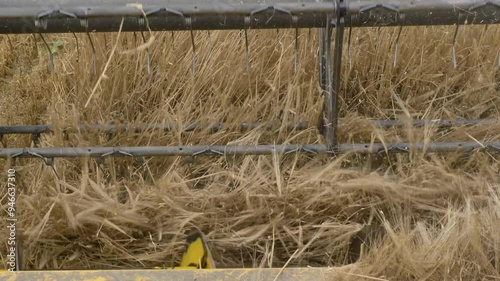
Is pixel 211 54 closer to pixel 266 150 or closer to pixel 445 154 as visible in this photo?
pixel 266 150

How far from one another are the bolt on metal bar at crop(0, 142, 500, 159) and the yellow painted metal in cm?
37

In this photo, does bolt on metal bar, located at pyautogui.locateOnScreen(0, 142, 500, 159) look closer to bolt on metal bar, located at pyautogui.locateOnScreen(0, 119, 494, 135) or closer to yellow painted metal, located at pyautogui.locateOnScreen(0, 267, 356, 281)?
bolt on metal bar, located at pyautogui.locateOnScreen(0, 119, 494, 135)

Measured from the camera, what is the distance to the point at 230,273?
5.66 feet

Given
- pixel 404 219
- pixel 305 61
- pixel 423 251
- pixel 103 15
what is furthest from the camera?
pixel 305 61

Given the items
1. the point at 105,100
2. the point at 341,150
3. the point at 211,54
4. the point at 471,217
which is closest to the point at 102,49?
the point at 105,100

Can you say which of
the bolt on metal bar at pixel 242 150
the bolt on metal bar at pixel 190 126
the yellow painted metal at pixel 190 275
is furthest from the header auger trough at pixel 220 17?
the bolt on metal bar at pixel 190 126

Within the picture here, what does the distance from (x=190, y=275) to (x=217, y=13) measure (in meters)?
0.64

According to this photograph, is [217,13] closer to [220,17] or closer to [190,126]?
[220,17]

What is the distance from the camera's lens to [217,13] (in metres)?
1.67

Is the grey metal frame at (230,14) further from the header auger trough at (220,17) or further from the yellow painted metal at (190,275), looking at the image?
the yellow painted metal at (190,275)

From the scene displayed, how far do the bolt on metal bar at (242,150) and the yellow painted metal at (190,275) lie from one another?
37 cm

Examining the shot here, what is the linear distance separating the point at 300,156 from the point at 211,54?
1.77ft

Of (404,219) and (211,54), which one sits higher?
(211,54)

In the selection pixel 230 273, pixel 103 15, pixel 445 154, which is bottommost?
pixel 230 273
